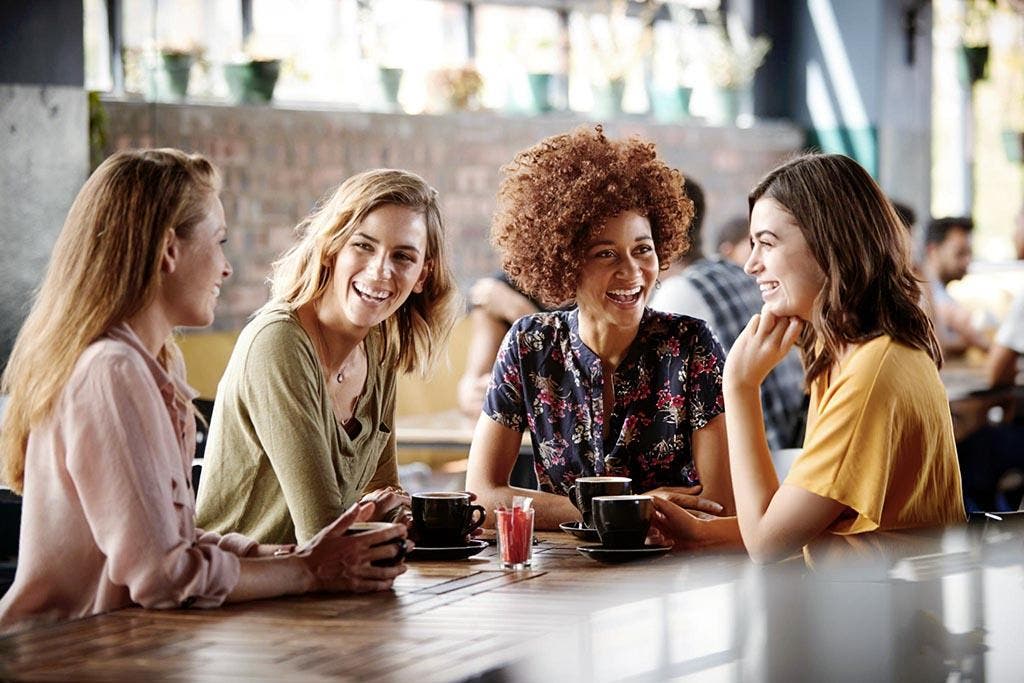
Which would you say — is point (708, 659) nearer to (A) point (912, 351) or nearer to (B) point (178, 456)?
(B) point (178, 456)

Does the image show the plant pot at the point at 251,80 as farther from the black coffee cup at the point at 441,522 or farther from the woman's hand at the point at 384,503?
the black coffee cup at the point at 441,522

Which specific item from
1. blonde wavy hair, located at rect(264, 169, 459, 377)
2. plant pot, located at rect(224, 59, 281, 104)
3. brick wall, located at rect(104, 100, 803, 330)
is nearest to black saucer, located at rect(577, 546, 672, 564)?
blonde wavy hair, located at rect(264, 169, 459, 377)

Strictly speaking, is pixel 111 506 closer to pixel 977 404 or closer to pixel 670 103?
pixel 977 404

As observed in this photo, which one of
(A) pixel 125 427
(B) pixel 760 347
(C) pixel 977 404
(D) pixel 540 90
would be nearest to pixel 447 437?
(C) pixel 977 404

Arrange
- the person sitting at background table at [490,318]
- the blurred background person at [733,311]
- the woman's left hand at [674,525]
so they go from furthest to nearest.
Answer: the person sitting at background table at [490,318] < the blurred background person at [733,311] < the woman's left hand at [674,525]

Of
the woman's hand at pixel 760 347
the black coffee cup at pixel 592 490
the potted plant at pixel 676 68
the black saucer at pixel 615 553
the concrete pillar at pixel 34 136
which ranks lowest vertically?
the black saucer at pixel 615 553

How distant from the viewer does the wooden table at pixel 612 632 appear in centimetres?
142

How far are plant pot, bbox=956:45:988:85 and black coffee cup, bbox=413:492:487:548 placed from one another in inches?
286

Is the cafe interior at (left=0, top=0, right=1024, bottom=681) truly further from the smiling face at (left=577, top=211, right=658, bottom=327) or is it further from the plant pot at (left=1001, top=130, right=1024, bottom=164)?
the smiling face at (left=577, top=211, right=658, bottom=327)

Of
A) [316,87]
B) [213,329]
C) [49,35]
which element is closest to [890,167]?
[316,87]

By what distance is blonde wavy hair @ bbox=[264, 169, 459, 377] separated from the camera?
2.63 m

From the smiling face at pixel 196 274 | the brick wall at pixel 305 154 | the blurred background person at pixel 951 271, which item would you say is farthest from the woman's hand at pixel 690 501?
the blurred background person at pixel 951 271

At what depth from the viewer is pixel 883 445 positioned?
219cm

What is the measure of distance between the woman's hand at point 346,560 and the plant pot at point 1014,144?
304 inches
